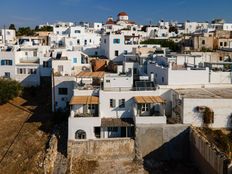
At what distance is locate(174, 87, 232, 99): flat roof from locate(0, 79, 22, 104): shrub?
21.6 metres

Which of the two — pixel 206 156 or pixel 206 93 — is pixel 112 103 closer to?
pixel 206 93

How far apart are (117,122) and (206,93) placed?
959 cm

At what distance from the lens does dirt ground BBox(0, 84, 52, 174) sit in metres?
28.2

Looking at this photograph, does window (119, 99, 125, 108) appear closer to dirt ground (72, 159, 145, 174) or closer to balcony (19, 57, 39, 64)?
dirt ground (72, 159, 145, 174)

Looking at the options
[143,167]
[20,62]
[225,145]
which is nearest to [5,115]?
[20,62]

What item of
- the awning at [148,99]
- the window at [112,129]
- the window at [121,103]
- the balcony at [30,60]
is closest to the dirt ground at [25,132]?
the balcony at [30,60]

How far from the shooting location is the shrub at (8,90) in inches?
1681

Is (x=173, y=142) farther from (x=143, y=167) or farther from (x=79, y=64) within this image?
Result: (x=79, y=64)

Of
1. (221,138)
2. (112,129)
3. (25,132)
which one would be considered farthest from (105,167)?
(25,132)

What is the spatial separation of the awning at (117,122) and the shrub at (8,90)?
55.5 feet

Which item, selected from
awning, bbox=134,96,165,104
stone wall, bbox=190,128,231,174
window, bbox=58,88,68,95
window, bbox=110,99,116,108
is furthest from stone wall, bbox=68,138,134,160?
window, bbox=58,88,68,95

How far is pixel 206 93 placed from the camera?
33.1m

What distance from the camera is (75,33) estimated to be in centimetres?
7469

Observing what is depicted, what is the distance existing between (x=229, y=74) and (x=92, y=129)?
17.5 meters
